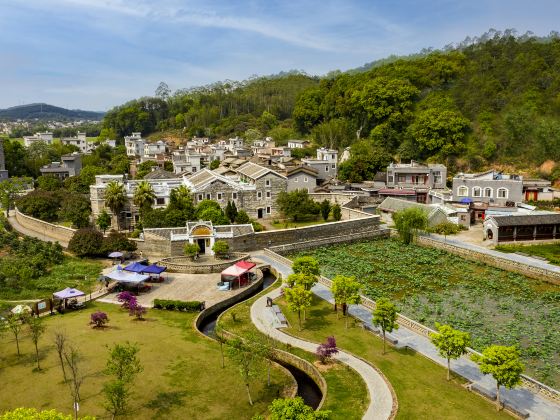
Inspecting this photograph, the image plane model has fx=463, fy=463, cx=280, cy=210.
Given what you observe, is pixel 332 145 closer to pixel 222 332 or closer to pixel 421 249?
pixel 421 249

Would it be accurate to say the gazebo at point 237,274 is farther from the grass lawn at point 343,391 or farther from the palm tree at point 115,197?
the palm tree at point 115,197

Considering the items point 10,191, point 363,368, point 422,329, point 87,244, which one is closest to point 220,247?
point 87,244

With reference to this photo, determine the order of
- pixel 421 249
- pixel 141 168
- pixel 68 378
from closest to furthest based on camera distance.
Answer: pixel 68 378, pixel 421 249, pixel 141 168

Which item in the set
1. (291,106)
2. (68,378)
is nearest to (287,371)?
(68,378)

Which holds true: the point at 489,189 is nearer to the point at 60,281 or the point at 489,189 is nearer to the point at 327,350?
the point at 327,350

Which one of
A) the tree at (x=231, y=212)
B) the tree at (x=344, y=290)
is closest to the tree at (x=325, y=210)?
the tree at (x=231, y=212)
